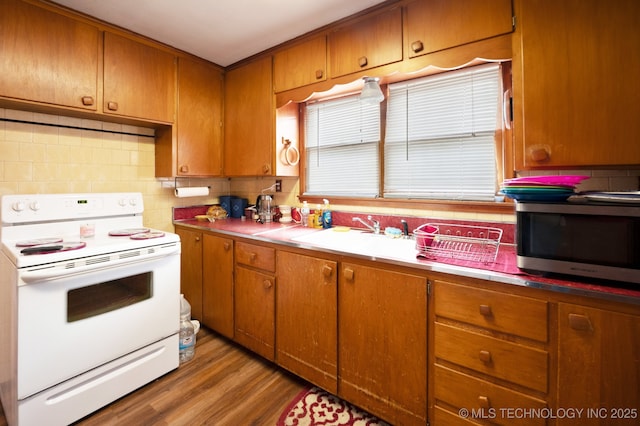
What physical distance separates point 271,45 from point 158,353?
2386 mm

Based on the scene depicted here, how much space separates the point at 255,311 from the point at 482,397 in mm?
1418

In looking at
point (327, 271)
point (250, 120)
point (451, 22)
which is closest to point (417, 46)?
point (451, 22)

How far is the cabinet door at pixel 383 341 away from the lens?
1398 millimetres

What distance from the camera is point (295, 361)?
189 cm

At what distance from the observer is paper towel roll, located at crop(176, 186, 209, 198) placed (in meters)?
2.62

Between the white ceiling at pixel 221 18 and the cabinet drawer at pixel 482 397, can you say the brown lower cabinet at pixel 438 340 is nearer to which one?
the cabinet drawer at pixel 482 397

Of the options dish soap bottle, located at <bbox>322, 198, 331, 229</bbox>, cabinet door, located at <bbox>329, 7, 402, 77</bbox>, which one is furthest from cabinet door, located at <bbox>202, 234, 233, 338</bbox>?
cabinet door, located at <bbox>329, 7, 402, 77</bbox>

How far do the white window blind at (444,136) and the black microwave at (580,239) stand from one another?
67 cm

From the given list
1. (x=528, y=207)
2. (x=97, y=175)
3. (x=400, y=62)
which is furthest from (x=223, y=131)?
(x=528, y=207)

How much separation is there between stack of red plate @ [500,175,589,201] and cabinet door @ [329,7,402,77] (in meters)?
1.01

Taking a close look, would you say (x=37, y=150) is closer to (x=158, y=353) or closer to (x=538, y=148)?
(x=158, y=353)

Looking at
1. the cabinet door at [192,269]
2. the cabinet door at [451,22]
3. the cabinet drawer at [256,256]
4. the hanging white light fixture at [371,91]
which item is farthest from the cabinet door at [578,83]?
the cabinet door at [192,269]

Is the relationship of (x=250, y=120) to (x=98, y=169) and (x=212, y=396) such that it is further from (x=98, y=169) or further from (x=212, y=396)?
A: (x=212, y=396)

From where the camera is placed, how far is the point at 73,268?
1.52 metres
